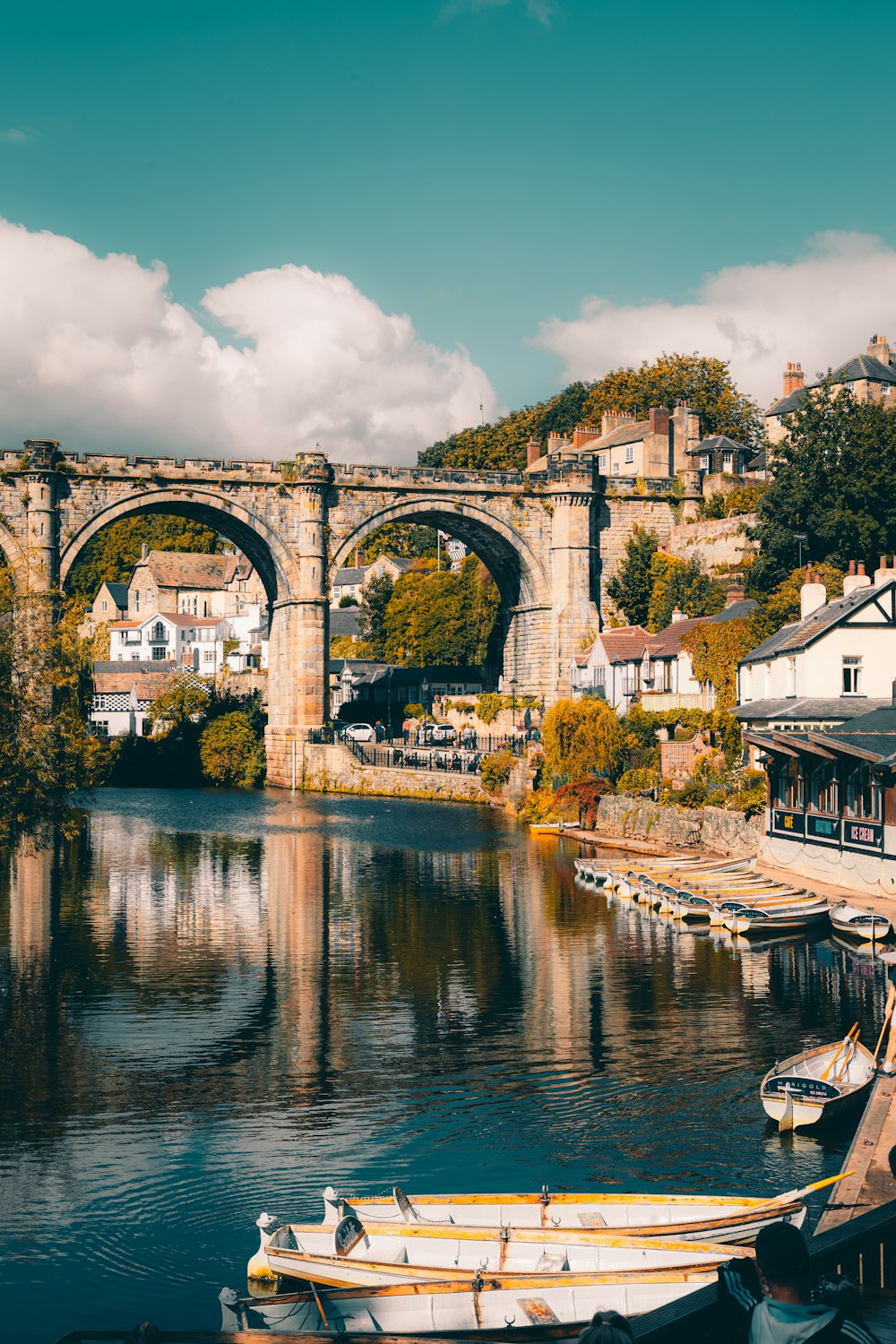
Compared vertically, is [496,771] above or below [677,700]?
below

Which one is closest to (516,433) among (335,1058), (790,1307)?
(335,1058)

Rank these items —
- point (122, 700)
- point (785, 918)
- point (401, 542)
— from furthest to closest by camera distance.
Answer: point (401, 542)
point (122, 700)
point (785, 918)

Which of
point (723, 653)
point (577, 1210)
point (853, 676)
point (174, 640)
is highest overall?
point (174, 640)

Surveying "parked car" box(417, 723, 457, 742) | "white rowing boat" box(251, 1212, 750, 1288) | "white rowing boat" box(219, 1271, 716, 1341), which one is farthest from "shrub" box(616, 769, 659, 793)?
"white rowing boat" box(219, 1271, 716, 1341)

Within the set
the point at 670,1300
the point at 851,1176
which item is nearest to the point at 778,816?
the point at 851,1176

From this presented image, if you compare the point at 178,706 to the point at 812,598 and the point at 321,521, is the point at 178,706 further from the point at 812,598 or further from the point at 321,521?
the point at 812,598

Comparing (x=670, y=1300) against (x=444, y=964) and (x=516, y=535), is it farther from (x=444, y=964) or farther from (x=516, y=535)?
(x=516, y=535)

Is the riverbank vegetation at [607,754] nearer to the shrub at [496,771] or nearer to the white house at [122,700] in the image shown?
the shrub at [496,771]

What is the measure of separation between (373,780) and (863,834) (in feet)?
162

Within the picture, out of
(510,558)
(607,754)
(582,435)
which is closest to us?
(607,754)

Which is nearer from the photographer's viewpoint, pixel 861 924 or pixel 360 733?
pixel 861 924

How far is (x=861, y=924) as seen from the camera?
3566 centimetres

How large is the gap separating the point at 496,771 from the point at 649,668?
1040cm

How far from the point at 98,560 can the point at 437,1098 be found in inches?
6368
